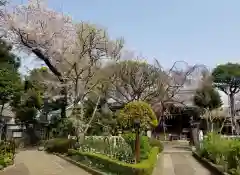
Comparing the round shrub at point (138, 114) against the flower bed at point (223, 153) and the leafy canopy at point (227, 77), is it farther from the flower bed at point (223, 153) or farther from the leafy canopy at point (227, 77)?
the leafy canopy at point (227, 77)

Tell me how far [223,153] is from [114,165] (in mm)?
4331

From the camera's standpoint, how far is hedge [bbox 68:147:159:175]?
995 centimetres

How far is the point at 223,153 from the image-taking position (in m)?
12.9

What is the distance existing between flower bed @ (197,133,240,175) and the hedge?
2435 millimetres

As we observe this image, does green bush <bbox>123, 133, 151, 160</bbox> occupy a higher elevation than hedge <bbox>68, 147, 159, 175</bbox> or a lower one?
higher

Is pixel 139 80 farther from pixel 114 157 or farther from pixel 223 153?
pixel 223 153

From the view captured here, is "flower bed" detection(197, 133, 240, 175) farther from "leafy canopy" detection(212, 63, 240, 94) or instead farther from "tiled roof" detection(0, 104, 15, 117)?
"leafy canopy" detection(212, 63, 240, 94)

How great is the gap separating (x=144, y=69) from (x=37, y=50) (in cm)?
914

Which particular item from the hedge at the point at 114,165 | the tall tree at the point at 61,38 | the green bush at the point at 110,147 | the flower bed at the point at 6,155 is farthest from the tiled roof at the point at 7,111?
the flower bed at the point at 6,155

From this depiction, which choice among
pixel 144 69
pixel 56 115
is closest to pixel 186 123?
pixel 144 69

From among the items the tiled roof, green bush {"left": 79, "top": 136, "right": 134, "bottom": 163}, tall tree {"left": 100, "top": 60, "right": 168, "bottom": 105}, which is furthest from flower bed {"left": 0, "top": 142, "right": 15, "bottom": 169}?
the tiled roof

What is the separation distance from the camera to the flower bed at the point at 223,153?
9719 millimetres

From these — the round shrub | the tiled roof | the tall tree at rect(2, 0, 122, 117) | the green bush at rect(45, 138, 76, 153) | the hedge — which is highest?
the tall tree at rect(2, 0, 122, 117)

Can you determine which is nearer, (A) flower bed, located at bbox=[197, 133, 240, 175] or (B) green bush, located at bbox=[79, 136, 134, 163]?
(A) flower bed, located at bbox=[197, 133, 240, 175]
